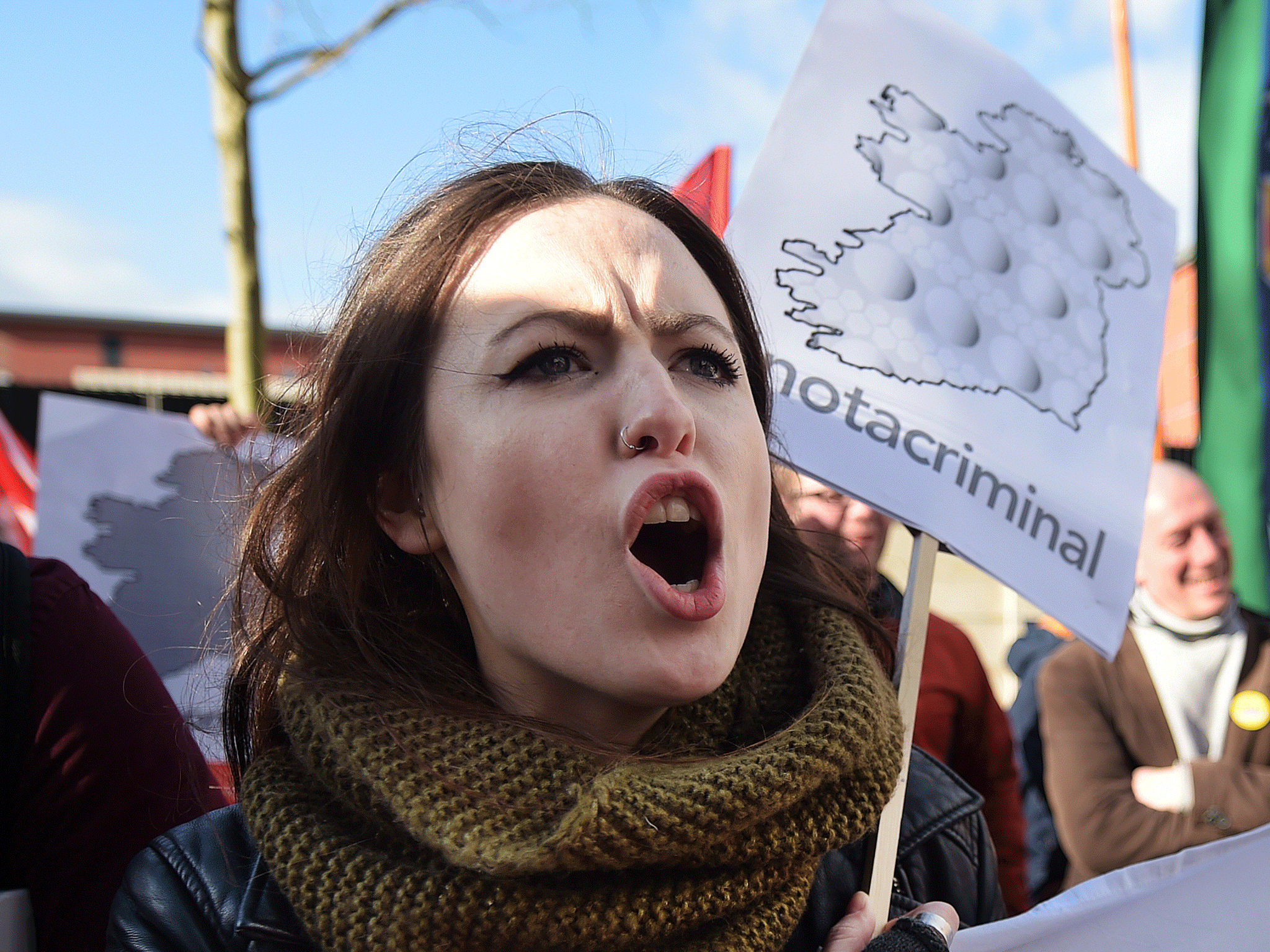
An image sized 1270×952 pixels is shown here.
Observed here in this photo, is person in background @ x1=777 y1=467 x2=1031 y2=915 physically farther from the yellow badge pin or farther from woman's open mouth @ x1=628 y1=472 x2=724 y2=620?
woman's open mouth @ x1=628 y1=472 x2=724 y2=620

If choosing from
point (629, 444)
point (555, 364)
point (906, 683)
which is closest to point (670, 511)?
point (629, 444)

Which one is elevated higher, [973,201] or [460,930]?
[973,201]

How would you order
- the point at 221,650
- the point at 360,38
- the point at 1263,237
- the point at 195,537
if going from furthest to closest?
the point at 360,38 → the point at 1263,237 → the point at 195,537 → the point at 221,650

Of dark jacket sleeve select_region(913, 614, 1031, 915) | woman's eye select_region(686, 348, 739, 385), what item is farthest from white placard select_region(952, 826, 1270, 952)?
dark jacket sleeve select_region(913, 614, 1031, 915)

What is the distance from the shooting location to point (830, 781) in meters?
1.31

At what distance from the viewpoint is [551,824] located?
1.19 meters

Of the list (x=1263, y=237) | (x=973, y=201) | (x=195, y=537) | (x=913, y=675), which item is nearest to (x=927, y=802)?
Answer: (x=913, y=675)

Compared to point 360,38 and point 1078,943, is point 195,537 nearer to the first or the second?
point 1078,943

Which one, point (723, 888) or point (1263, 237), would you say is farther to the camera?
point (1263, 237)

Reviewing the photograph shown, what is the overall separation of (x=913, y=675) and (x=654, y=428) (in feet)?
2.19

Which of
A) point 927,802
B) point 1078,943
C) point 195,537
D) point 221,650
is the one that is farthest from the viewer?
point 195,537

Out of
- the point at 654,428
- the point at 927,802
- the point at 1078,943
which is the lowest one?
Result: the point at 1078,943

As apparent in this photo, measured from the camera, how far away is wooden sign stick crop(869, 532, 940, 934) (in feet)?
4.72

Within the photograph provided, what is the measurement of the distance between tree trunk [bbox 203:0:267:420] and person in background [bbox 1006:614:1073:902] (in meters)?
3.59
